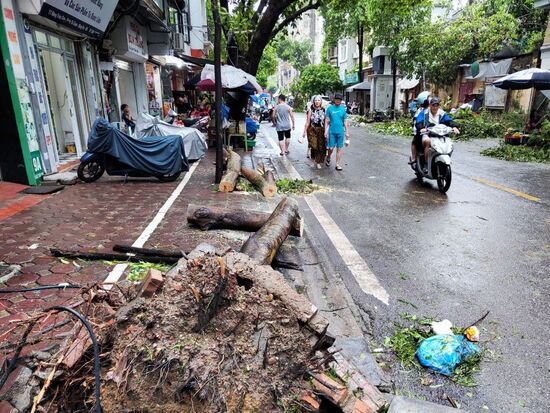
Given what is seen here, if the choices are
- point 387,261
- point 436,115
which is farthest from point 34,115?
point 436,115

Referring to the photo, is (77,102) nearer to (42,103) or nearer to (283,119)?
(42,103)

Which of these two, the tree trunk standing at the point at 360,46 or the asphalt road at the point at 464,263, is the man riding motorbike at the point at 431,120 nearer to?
the asphalt road at the point at 464,263

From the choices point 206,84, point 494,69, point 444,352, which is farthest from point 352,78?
point 444,352

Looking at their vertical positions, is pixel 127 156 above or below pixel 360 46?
below

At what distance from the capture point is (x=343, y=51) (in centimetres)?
5000

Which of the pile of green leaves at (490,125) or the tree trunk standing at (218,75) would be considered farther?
the pile of green leaves at (490,125)

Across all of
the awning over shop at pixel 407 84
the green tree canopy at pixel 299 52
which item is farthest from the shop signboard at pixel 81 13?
the green tree canopy at pixel 299 52

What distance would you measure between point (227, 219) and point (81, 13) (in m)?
6.81

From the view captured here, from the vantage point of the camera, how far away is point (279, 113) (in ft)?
40.4

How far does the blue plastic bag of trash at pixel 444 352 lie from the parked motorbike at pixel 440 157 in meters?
5.18

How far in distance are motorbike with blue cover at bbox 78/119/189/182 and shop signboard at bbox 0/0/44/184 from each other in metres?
0.83

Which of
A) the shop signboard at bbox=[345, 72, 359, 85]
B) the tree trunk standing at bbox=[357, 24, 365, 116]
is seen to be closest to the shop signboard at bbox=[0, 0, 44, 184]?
the tree trunk standing at bbox=[357, 24, 365, 116]

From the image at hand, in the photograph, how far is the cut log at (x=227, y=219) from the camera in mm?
5141

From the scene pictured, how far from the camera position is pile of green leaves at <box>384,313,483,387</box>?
273 cm
